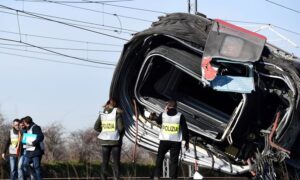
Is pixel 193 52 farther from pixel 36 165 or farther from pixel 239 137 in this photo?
pixel 36 165

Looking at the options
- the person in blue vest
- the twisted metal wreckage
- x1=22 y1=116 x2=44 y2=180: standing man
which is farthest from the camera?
A: x1=22 y1=116 x2=44 y2=180: standing man

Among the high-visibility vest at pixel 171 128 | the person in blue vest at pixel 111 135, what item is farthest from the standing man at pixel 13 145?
the high-visibility vest at pixel 171 128

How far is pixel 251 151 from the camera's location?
42.3ft

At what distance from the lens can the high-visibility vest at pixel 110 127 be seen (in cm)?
1222

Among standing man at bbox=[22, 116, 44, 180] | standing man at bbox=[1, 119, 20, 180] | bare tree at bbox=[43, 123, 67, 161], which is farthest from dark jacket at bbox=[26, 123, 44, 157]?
bare tree at bbox=[43, 123, 67, 161]

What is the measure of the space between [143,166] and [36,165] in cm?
2093

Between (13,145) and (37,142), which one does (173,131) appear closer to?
(37,142)

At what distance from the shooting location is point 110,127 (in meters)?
12.3

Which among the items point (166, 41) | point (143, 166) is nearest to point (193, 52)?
point (166, 41)

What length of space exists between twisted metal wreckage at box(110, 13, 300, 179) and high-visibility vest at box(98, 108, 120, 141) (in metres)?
1.28

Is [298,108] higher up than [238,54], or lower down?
lower down

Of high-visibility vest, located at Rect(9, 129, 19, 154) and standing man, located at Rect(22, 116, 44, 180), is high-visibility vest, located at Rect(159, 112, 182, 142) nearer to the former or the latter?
standing man, located at Rect(22, 116, 44, 180)

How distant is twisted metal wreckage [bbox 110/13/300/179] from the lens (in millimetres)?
11953

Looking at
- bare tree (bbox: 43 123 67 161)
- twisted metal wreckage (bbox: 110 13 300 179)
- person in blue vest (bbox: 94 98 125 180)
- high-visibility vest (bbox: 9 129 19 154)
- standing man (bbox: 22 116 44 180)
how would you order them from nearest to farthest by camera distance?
twisted metal wreckage (bbox: 110 13 300 179) → person in blue vest (bbox: 94 98 125 180) → standing man (bbox: 22 116 44 180) → high-visibility vest (bbox: 9 129 19 154) → bare tree (bbox: 43 123 67 161)
